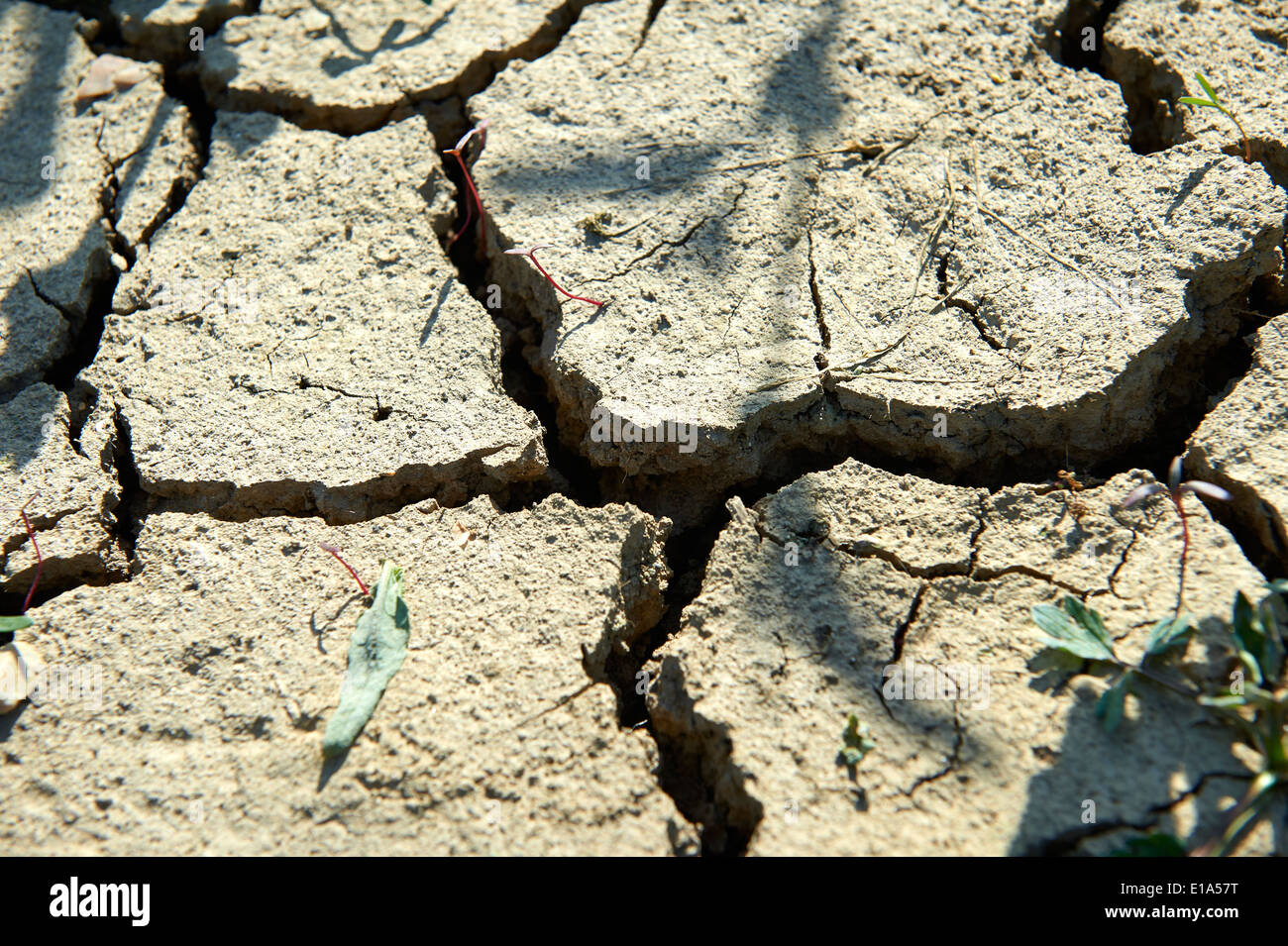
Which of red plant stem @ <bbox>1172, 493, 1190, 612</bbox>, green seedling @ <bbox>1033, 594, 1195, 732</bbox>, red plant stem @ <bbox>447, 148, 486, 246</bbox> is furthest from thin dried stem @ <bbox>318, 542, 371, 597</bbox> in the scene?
red plant stem @ <bbox>1172, 493, 1190, 612</bbox>

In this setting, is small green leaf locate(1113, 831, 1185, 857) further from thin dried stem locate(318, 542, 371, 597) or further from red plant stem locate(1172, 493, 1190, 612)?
thin dried stem locate(318, 542, 371, 597)

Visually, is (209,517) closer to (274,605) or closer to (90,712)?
(274,605)

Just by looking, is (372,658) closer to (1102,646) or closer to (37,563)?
(37,563)

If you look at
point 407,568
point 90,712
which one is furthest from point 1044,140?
point 90,712

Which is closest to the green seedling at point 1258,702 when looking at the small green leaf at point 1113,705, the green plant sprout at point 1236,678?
the green plant sprout at point 1236,678

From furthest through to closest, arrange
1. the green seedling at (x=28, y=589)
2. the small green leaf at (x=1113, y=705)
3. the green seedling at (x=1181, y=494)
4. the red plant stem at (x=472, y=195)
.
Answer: the red plant stem at (x=472, y=195), the green seedling at (x=28, y=589), the green seedling at (x=1181, y=494), the small green leaf at (x=1113, y=705)

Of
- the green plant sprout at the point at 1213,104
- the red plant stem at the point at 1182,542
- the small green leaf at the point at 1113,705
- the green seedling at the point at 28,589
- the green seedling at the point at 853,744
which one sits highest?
the green plant sprout at the point at 1213,104

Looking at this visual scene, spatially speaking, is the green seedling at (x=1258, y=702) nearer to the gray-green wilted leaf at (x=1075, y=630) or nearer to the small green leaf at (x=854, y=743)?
the gray-green wilted leaf at (x=1075, y=630)

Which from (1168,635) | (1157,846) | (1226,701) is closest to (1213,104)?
(1168,635)
